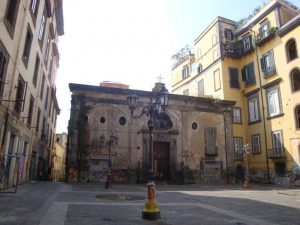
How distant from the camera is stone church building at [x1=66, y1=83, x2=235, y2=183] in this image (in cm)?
2109

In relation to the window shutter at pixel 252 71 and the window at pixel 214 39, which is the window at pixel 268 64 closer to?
the window shutter at pixel 252 71

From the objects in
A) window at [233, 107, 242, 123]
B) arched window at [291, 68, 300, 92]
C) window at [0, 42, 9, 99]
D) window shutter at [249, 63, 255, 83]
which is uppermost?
window shutter at [249, 63, 255, 83]

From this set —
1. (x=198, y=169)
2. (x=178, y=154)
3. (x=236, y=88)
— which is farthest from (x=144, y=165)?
(x=236, y=88)

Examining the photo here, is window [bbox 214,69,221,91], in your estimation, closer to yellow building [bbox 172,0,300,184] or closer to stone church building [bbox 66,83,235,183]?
yellow building [bbox 172,0,300,184]

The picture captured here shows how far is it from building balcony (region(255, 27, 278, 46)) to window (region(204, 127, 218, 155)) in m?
10.2

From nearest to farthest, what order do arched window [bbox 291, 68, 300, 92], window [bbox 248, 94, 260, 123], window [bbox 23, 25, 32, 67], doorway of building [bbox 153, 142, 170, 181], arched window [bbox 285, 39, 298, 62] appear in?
window [bbox 23, 25, 32, 67], doorway of building [bbox 153, 142, 170, 181], arched window [bbox 291, 68, 300, 92], arched window [bbox 285, 39, 298, 62], window [bbox 248, 94, 260, 123]

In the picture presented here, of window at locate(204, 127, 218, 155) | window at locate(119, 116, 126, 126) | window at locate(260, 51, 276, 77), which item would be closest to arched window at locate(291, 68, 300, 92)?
window at locate(260, 51, 276, 77)

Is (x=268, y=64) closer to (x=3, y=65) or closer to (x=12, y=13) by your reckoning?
(x=12, y=13)

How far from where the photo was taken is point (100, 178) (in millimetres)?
20938

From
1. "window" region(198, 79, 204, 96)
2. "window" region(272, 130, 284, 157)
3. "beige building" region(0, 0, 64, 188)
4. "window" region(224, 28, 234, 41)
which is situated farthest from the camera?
→ "window" region(198, 79, 204, 96)

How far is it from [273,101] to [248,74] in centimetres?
490

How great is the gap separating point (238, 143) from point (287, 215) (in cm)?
2061

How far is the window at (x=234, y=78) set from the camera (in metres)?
30.2

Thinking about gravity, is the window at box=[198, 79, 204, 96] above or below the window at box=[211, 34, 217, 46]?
below
